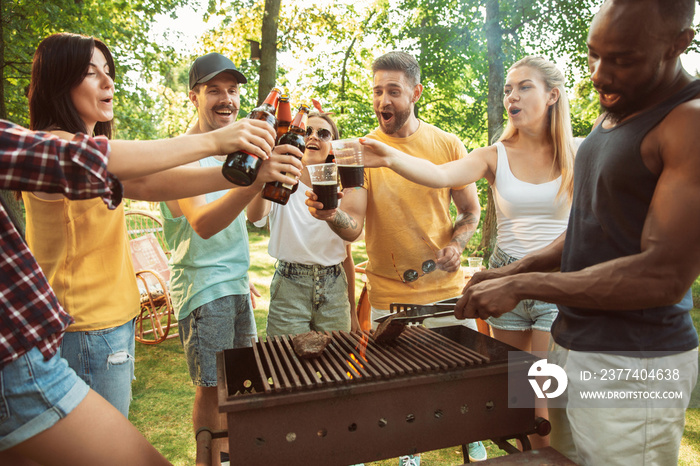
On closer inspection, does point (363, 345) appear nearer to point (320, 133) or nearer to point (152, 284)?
point (320, 133)

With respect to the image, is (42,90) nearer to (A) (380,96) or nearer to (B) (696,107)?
(A) (380,96)

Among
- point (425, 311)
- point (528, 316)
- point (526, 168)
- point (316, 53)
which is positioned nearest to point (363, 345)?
point (425, 311)

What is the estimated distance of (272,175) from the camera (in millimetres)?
2209

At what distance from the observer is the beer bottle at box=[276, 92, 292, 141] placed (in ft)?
8.14

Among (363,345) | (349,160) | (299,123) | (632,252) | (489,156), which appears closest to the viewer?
(632,252)

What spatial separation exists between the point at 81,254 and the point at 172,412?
10.1 ft

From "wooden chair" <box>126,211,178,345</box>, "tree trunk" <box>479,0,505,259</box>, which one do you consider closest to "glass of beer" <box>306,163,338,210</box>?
"wooden chair" <box>126,211,178,345</box>

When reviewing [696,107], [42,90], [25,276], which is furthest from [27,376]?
[696,107]

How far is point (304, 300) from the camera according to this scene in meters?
3.54

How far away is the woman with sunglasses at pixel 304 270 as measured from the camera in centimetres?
351

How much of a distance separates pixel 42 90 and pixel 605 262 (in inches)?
104

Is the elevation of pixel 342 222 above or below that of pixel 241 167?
below

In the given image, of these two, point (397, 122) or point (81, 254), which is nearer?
point (81, 254)

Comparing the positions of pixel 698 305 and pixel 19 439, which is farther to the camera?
pixel 698 305
